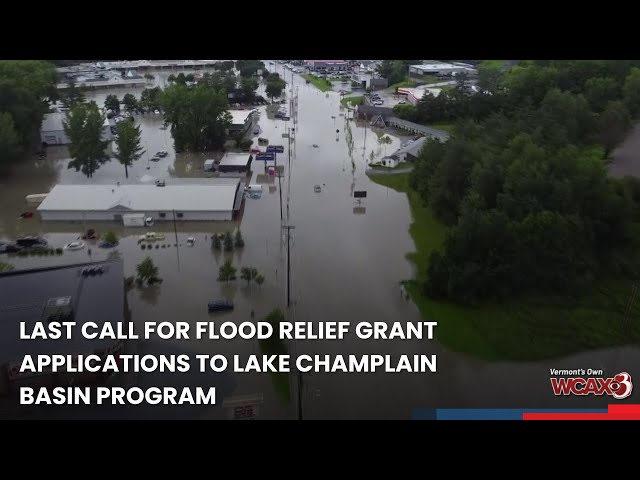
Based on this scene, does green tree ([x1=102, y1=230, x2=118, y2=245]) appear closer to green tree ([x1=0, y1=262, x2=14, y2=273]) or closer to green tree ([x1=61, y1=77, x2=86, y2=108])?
green tree ([x1=0, y1=262, x2=14, y2=273])

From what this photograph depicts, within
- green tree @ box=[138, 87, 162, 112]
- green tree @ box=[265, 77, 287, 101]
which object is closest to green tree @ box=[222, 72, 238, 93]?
green tree @ box=[265, 77, 287, 101]

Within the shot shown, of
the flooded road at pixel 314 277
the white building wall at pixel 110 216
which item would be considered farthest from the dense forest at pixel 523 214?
the white building wall at pixel 110 216

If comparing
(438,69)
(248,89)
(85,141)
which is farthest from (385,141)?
(438,69)

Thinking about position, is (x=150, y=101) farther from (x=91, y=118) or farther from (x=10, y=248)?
(x=10, y=248)

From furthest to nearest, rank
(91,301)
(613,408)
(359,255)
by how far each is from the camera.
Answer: (359,255) < (91,301) < (613,408)

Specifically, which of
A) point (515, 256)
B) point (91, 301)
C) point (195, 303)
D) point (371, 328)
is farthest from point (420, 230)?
point (91, 301)

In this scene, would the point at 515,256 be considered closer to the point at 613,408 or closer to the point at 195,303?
the point at 613,408

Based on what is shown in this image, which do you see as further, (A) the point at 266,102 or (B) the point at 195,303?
(A) the point at 266,102
